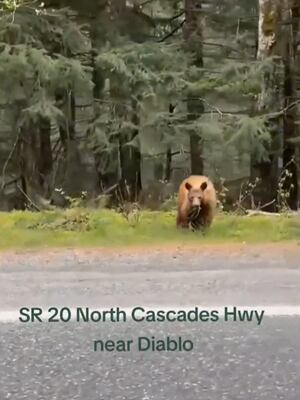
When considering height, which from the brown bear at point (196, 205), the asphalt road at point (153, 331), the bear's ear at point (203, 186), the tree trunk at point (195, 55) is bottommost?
the asphalt road at point (153, 331)

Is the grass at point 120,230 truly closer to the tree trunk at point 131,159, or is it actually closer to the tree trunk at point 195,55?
the tree trunk at point 131,159

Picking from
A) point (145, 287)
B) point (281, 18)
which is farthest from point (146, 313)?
point (281, 18)

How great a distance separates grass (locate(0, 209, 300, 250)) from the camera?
21.5ft

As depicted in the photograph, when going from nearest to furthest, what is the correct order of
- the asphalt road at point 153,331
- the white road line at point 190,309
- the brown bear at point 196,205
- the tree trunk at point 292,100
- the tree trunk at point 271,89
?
1. the asphalt road at point 153,331
2. the white road line at point 190,309
3. the brown bear at point 196,205
4. the tree trunk at point 271,89
5. the tree trunk at point 292,100

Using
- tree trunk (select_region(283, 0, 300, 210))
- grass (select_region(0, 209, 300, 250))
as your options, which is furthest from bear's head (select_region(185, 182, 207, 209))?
tree trunk (select_region(283, 0, 300, 210))

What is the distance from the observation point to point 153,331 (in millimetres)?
4137

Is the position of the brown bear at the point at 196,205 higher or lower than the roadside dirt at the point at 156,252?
higher

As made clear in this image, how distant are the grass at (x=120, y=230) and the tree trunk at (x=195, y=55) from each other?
19.6 ft

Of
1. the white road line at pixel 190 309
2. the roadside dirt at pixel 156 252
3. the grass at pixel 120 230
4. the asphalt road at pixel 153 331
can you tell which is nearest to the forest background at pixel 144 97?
the grass at pixel 120 230

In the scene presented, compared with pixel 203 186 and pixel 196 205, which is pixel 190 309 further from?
pixel 203 186

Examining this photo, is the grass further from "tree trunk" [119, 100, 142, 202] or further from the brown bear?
"tree trunk" [119, 100, 142, 202]

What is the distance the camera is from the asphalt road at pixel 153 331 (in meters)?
3.50

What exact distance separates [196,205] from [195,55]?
788 centimetres

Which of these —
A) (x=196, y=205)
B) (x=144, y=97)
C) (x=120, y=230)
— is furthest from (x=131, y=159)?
(x=120, y=230)
